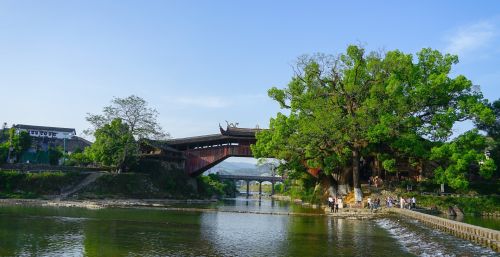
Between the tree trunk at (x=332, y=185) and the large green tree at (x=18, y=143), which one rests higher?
the large green tree at (x=18, y=143)

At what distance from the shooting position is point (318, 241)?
21.0 metres

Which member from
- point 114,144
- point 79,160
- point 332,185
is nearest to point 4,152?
point 79,160

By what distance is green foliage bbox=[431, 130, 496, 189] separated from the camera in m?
40.6

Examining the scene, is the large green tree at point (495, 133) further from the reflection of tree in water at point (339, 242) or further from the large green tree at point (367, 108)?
the reflection of tree in water at point (339, 242)

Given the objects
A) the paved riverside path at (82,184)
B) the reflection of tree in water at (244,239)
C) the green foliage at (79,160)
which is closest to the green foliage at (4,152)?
the green foliage at (79,160)

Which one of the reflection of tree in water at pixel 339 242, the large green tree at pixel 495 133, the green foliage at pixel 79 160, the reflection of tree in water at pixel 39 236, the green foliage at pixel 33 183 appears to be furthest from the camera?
the green foliage at pixel 79 160

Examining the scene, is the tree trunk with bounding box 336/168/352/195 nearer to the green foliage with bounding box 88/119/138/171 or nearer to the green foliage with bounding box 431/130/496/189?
the green foliage with bounding box 431/130/496/189

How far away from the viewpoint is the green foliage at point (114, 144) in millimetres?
58969

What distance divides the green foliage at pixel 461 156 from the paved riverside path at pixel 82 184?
4037 cm

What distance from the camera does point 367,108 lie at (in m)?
43.6

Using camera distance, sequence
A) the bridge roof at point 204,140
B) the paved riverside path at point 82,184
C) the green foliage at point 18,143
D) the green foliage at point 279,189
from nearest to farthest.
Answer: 1. the paved riverside path at point 82,184
2. the green foliage at point 18,143
3. the bridge roof at point 204,140
4. the green foliage at point 279,189

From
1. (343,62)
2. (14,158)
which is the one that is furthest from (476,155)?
(14,158)

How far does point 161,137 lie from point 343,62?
1084 inches

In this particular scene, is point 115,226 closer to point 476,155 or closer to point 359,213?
point 359,213
